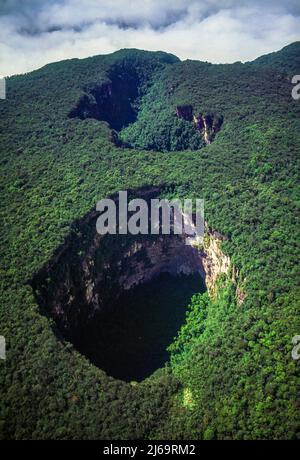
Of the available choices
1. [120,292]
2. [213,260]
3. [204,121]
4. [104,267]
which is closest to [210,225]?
[213,260]

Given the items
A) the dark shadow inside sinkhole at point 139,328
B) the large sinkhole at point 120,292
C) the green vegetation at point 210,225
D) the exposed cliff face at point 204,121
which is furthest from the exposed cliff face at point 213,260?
the exposed cliff face at point 204,121

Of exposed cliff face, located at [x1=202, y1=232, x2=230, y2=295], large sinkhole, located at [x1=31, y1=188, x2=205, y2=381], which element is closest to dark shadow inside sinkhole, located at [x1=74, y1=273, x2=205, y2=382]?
large sinkhole, located at [x1=31, y1=188, x2=205, y2=381]

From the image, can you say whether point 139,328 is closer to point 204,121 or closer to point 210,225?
point 210,225

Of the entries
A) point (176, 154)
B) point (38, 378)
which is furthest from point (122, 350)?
point (176, 154)

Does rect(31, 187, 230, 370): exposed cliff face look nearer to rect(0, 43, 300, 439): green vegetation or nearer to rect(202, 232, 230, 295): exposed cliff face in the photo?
rect(202, 232, 230, 295): exposed cliff face
